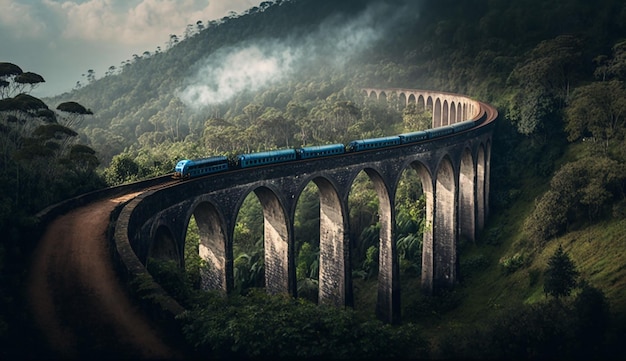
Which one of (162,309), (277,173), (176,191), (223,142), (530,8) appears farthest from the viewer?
(530,8)

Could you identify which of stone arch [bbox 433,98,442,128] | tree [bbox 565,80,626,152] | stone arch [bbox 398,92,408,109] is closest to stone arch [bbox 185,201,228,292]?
tree [bbox 565,80,626,152]

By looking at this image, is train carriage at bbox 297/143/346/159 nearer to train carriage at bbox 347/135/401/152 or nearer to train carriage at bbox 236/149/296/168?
train carriage at bbox 236/149/296/168

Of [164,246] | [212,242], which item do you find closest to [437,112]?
[212,242]

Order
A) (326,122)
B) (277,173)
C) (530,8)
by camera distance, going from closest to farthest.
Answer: (277,173), (326,122), (530,8)

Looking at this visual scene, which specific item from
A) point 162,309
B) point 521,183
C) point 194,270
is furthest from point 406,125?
point 162,309

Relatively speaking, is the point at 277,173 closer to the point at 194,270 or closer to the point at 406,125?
the point at 194,270

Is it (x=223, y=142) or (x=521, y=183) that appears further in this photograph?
(x=223, y=142)

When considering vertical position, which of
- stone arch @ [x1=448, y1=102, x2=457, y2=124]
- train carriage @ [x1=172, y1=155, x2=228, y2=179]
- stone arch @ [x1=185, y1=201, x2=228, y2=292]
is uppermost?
stone arch @ [x1=448, y1=102, x2=457, y2=124]
